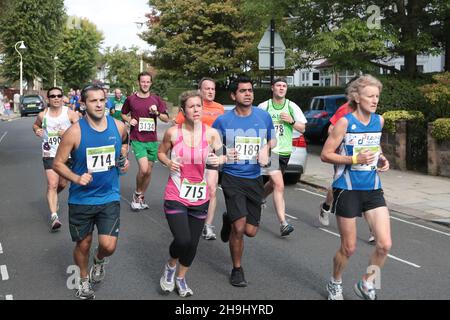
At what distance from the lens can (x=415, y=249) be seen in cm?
667

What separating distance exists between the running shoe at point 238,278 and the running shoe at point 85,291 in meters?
1.24

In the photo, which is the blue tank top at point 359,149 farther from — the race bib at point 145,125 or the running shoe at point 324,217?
the race bib at point 145,125

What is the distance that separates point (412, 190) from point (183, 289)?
22.4 feet

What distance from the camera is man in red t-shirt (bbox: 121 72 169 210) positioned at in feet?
28.5

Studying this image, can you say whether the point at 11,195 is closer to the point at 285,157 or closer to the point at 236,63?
the point at 285,157

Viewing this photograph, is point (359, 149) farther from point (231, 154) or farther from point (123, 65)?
point (123, 65)

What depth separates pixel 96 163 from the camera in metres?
4.75

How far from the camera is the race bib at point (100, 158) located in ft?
15.5

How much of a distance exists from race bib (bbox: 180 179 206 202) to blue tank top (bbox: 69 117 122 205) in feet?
1.90

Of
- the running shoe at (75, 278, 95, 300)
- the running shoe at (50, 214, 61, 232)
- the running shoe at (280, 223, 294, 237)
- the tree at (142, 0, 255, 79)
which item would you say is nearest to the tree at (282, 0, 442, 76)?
the running shoe at (280, 223, 294, 237)

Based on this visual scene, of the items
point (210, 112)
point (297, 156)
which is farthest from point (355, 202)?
point (297, 156)

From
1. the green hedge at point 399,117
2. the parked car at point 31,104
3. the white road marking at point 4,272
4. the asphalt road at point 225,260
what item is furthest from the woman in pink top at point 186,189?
the parked car at point 31,104
